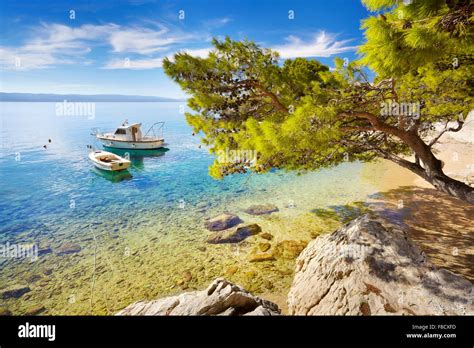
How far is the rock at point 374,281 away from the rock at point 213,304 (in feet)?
4.74

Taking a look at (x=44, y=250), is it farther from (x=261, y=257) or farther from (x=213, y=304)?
(x=213, y=304)

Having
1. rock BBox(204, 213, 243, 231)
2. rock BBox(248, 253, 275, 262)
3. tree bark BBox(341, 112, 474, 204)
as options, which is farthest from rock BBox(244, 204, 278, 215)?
tree bark BBox(341, 112, 474, 204)

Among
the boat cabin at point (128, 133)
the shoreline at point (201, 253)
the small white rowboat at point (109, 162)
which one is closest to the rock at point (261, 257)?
the shoreline at point (201, 253)

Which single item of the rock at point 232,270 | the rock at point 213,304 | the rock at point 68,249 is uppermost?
the rock at point 213,304

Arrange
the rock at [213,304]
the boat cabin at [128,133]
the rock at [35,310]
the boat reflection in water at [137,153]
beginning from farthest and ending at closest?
the boat cabin at [128,133], the boat reflection in water at [137,153], the rock at [35,310], the rock at [213,304]

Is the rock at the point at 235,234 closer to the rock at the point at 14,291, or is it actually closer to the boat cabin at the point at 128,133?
the rock at the point at 14,291

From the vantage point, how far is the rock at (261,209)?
13297 millimetres

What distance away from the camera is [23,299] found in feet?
26.2

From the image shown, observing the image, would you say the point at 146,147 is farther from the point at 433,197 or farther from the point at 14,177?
the point at 433,197

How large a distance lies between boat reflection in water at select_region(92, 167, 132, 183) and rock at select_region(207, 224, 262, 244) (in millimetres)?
15463

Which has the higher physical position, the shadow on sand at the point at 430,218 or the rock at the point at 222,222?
the shadow on sand at the point at 430,218

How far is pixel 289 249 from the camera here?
9312 millimetres
